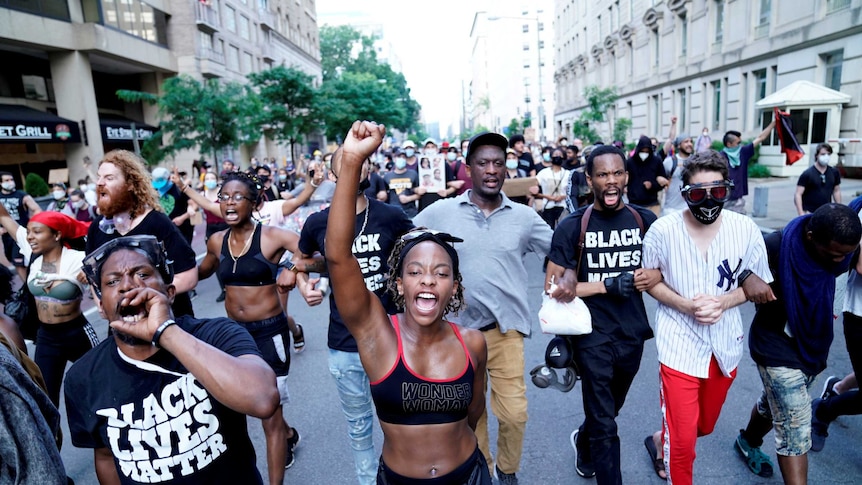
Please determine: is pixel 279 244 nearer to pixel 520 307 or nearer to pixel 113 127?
pixel 520 307

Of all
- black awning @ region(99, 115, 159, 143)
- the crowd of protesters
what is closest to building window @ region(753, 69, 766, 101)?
the crowd of protesters

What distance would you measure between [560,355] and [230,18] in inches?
1601

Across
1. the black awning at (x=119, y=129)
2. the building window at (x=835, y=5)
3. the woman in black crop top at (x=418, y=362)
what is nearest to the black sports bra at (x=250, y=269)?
the woman in black crop top at (x=418, y=362)

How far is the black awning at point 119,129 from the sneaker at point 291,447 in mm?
26540

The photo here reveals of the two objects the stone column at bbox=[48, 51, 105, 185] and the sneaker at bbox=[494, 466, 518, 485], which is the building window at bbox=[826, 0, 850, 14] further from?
the stone column at bbox=[48, 51, 105, 185]

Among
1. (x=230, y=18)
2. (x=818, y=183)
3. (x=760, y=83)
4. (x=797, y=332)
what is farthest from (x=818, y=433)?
(x=230, y=18)

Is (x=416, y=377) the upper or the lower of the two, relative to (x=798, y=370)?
upper

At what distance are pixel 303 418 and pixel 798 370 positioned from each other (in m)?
3.59

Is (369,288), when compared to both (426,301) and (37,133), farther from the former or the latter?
(37,133)

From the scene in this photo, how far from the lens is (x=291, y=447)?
4031mm

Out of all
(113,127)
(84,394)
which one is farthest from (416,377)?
(113,127)

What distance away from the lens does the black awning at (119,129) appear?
2615cm

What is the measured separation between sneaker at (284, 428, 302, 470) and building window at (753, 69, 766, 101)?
2324cm

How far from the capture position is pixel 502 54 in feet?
311
